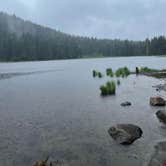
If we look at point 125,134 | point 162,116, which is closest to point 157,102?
point 162,116

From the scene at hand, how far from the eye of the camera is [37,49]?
184500 millimetres

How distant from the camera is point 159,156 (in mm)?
12375

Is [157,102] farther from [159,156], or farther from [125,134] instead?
[159,156]

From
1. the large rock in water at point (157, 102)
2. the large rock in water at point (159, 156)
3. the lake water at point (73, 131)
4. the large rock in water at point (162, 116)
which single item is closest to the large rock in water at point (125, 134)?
the lake water at point (73, 131)

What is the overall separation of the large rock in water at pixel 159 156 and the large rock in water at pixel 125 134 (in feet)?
5.14

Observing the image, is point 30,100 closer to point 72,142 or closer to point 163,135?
point 72,142

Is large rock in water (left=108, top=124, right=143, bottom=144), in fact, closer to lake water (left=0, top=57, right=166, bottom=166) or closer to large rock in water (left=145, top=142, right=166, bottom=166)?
lake water (left=0, top=57, right=166, bottom=166)

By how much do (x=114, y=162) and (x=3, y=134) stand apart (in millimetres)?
8630

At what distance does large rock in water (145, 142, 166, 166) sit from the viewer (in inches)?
459

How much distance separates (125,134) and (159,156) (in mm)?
2947

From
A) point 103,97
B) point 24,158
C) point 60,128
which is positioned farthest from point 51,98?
point 24,158

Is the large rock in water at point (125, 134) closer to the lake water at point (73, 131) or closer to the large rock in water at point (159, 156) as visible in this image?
the lake water at point (73, 131)

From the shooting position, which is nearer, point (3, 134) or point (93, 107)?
point (3, 134)

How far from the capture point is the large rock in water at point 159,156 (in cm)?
1165
